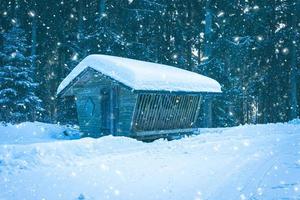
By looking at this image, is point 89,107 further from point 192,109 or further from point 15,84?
point 15,84

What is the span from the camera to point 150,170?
8664 millimetres

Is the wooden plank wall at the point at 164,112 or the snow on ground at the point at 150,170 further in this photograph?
the wooden plank wall at the point at 164,112

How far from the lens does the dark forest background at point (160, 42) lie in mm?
25141

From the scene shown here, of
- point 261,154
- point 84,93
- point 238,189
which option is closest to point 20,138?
point 84,93

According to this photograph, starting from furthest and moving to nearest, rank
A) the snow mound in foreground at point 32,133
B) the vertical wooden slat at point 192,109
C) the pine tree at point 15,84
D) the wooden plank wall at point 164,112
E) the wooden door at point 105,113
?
the pine tree at point 15,84
the vertical wooden slat at point 192,109
the wooden door at point 105,113
the snow mound in foreground at point 32,133
the wooden plank wall at point 164,112

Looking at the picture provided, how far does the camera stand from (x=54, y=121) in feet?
88.1

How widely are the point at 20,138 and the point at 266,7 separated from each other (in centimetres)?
2127

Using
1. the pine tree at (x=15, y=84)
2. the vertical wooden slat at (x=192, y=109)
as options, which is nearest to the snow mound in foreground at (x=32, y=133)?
the pine tree at (x=15, y=84)

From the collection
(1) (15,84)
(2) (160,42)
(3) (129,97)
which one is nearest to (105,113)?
(3) (129,97)

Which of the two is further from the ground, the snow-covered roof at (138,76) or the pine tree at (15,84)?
the snow-covered roof at (138,76)

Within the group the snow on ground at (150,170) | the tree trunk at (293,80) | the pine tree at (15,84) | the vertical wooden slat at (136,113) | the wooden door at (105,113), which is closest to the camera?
the snow on ground at (150,170)

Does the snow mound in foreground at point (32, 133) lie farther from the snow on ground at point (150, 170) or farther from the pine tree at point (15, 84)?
the snow on ground at point (150, 170)

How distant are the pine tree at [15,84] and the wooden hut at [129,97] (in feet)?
18.2

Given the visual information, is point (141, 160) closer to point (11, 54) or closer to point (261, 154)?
point (261, 154)
